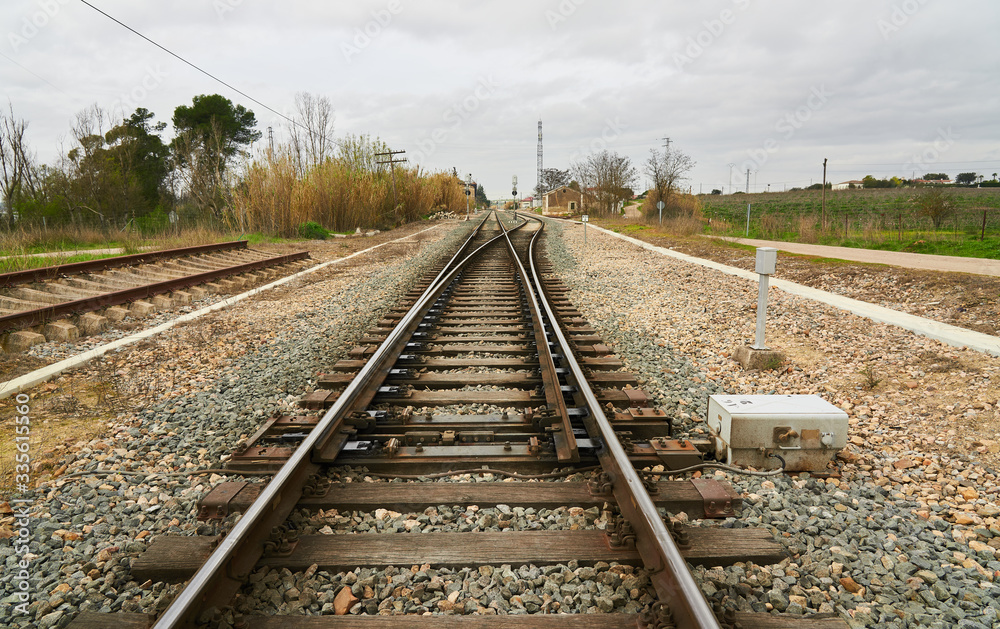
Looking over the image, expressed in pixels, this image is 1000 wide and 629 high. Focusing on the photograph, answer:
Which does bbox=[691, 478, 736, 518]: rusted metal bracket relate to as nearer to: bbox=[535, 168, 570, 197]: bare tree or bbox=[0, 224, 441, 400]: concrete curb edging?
bbox=[0, 224, 441, 400]: concrete curb edging

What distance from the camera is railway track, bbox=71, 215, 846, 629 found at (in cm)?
182

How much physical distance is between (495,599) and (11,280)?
27.7ft

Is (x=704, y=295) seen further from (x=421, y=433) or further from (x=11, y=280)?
(x=11, y=280)

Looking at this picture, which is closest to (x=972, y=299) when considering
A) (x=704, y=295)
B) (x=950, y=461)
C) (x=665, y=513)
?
(x=704, y=295)

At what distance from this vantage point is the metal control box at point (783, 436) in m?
2.88

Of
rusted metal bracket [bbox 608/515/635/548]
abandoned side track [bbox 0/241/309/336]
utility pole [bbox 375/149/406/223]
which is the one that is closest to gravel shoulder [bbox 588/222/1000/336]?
rusted metal bracket [bbox 608/515/635/548]

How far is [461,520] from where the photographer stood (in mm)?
2414

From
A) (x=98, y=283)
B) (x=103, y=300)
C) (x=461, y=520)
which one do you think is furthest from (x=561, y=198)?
(x=461, y=520)

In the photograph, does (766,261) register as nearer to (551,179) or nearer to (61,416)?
(61,416)

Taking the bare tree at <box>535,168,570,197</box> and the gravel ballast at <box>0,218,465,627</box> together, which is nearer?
the gravel ballast at <box>0,218,465,627</box>

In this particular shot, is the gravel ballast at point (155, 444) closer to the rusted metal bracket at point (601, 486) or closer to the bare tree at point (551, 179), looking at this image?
the rusted metal bracket at point (601, 486)

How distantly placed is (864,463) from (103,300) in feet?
25.5

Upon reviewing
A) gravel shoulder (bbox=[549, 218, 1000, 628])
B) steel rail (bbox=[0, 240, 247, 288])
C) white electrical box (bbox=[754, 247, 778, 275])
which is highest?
white electrical box (bbox=[754, 247, 778, 275])

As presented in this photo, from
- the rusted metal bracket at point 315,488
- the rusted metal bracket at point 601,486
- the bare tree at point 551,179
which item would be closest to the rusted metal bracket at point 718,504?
the rusted metal bracket at point 601,486
